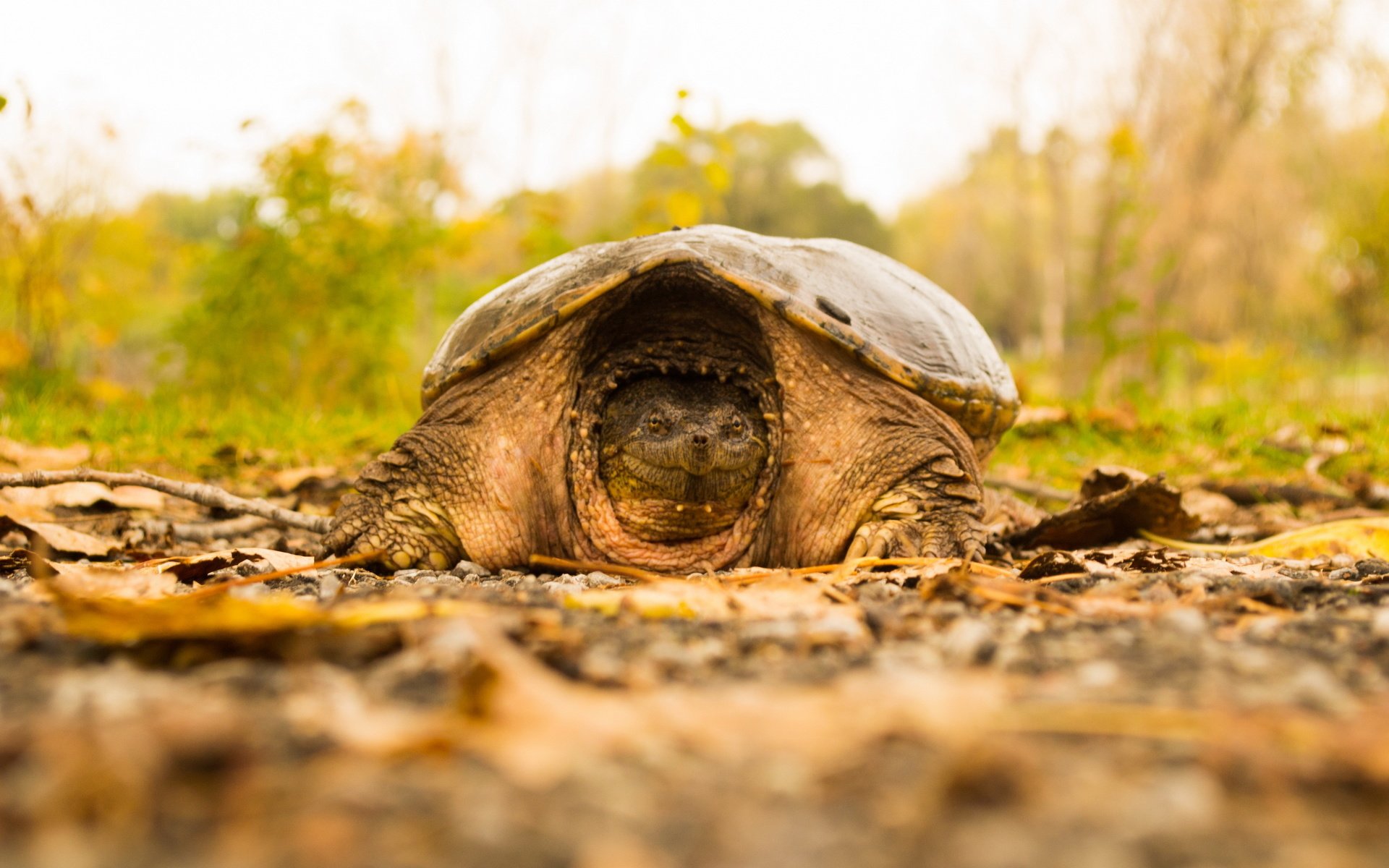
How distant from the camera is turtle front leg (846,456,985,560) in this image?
7.54 feet

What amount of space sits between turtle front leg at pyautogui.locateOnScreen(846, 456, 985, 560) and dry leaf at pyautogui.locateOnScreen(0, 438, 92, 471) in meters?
2.58

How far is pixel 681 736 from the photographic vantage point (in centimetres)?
84

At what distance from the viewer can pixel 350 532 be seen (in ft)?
7.94

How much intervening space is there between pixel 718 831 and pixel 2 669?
81 cm

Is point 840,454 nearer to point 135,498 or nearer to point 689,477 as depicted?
point 689,477

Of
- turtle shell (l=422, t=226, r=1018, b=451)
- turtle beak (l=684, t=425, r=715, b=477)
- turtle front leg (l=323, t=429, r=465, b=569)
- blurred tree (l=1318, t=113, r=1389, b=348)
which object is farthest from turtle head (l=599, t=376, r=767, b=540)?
blurred tree (l=1318, t=113, r=1389, b=348)

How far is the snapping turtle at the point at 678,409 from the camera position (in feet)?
7.91

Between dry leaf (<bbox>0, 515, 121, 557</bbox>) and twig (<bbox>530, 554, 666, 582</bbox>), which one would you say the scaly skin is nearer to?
twig (<bbox>530, 554, 666, 582</bbox>)

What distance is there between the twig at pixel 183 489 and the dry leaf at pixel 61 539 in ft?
0.31

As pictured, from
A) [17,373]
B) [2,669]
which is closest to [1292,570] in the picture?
[2,669]

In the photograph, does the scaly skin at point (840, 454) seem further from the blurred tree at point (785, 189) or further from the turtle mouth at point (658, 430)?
the blurred tree at point (785, 189)

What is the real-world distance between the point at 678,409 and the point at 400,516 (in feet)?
2.42

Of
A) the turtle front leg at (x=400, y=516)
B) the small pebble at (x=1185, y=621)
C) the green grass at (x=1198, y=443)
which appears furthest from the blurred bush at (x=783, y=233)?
the small pebble at (x=1185, y=621)

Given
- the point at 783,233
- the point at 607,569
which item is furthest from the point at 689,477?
the point at 783,233
